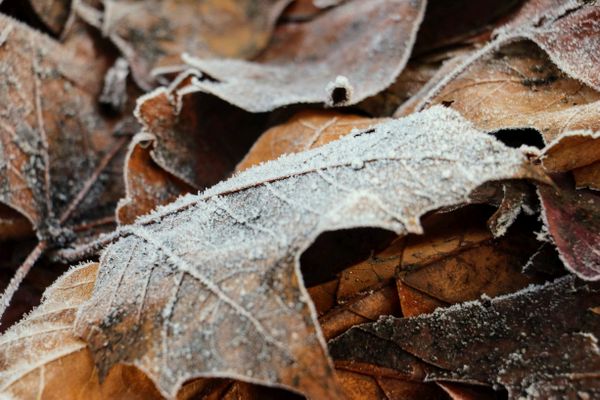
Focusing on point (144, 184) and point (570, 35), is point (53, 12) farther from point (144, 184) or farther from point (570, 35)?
point (570, 35)

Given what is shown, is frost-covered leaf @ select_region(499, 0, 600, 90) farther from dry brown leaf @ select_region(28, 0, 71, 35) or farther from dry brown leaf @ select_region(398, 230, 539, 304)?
dry brown leaf @ select_region(28, 0, 71, 35)

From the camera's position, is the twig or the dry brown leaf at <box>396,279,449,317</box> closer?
the dry brown leaf at <box>396,279,449,317</box>

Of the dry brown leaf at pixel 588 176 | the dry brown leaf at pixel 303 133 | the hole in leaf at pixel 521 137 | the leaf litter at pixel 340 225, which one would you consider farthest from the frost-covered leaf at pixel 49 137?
the dry brown leaf at pixel 588 176

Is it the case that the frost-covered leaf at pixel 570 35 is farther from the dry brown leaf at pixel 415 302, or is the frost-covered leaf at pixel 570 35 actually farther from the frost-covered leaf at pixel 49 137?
the frost-covered leaf at pixel 49 137

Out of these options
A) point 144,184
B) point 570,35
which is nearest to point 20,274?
point 144,184

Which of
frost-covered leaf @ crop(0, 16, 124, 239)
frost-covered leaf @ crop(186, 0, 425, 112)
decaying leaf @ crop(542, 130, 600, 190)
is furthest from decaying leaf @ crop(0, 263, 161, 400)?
decaying leaf @ crop(542, 130, 600, 190)

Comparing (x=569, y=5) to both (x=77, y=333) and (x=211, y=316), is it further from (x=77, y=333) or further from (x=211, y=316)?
(x=77, y=333)
